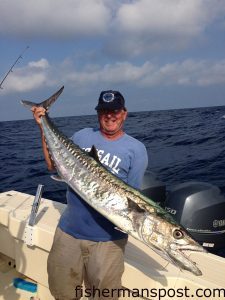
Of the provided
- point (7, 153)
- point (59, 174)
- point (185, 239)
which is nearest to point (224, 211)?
point (185, 239)

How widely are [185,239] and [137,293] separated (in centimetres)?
91

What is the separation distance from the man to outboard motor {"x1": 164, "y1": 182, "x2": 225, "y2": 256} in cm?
190

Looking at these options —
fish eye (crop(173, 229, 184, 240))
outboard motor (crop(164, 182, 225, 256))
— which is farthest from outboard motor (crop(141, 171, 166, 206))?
fish eye (crop(173, 229, 184, 240))

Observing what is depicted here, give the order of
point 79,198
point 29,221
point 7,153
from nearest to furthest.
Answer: point 79,198, point 29,221, point 7,153

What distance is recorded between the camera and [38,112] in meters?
3.38

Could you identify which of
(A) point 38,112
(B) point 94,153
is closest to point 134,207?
(B) point 94,153

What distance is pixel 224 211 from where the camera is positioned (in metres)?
4.79

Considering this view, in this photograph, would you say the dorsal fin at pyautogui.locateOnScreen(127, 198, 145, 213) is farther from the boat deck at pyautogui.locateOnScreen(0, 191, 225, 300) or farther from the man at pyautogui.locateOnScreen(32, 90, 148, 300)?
the boat deck at pyautogui.locateOnScreen(0, 191, 225, 300)

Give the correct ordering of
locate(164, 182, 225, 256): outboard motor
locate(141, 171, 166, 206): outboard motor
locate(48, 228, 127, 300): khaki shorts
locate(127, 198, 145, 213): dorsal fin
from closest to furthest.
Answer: locate(127, 198, 145, 213): dorsal fin → locate(48, 228, 127, 300): khaki shorts → locate(164, 182, 225, 256): outboard motor → locate(141, 171, 166, 206): outboard motor

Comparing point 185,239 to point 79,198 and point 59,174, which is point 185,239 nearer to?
point 79,198

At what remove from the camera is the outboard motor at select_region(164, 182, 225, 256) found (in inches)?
183

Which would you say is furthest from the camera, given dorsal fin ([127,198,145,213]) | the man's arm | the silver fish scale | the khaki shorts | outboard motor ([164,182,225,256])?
outboard motor ([164,182,225,256])

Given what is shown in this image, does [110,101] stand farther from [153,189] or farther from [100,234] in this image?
[153,189]

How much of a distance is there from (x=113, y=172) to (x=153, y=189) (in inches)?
93.4
